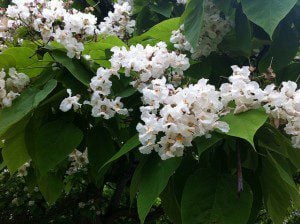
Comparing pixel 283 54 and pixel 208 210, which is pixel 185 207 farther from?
pixel 283 54

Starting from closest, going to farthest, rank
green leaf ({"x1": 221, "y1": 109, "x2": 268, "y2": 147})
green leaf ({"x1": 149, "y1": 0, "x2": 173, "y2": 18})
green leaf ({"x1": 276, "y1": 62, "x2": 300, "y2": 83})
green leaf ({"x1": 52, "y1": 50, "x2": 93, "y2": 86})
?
green leaf ({"x1": 221, "y1": 109, "x2": 268, "y2": 147})
green leaf ({"x1": 52, "y1": 50, "x2": 93, "y2": 86})
green leaf ({"x1": 276, "y1": 62, "x2": 300, "y2": 83})
green leaf ({"x1": 149, "y1": 0, "x2": 173, "y2": 18})

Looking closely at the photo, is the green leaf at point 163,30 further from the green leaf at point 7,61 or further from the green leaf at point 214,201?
the green leaf at point 214,201

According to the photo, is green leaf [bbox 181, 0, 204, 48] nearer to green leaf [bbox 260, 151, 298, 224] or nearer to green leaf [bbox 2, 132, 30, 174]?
green leaf [bbox 260, 151, 298, 224]

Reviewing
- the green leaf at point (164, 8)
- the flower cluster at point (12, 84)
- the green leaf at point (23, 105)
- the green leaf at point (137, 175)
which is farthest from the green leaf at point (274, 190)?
the green leaf at point (164, 8)

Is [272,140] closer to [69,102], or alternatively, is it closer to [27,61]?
[69,102]

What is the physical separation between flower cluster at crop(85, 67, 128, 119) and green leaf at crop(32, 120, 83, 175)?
0.07m

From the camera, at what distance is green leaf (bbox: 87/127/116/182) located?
1066mm

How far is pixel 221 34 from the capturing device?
1218 millimetres

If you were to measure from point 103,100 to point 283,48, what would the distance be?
1.75 feet

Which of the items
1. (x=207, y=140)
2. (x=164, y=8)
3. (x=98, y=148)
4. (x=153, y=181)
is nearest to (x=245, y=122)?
(x=207, y=140)

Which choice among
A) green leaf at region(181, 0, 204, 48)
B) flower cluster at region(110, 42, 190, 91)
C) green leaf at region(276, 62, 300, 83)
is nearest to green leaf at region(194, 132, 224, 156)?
flower cluster at region(110, 42, 190, 91)

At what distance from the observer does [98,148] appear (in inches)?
42.4

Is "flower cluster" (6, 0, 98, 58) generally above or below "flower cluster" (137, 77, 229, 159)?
above

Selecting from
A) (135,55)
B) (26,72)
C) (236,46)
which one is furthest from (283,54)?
(26,72)
